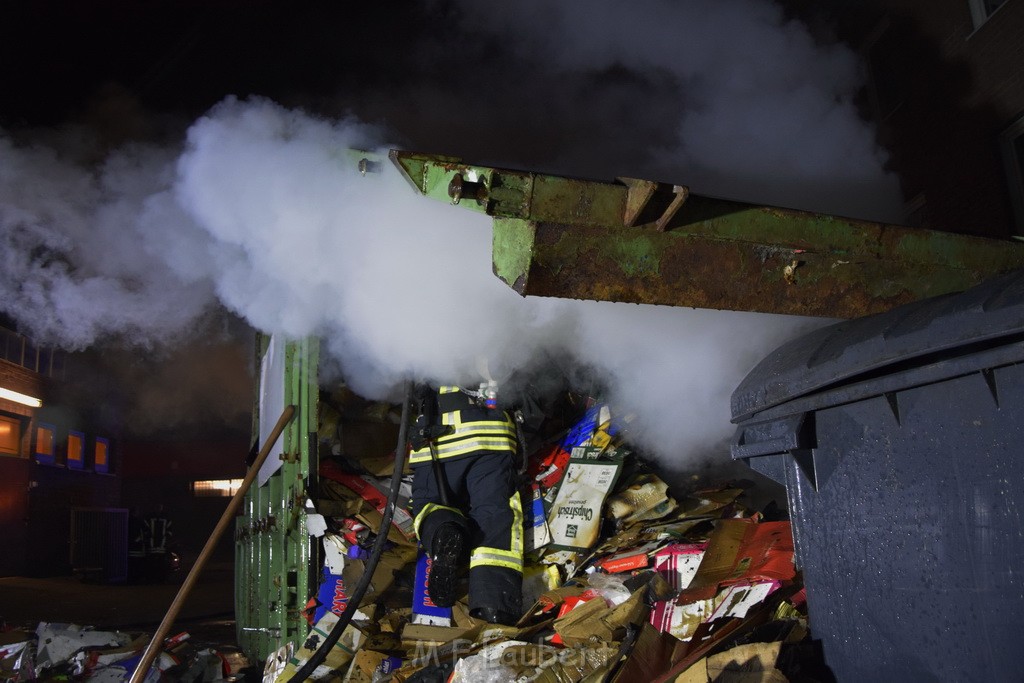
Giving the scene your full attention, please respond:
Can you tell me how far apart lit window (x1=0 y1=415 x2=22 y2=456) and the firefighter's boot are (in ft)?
45.9

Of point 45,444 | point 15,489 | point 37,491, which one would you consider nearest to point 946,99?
point 15,489

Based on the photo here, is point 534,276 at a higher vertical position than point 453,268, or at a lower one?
lower

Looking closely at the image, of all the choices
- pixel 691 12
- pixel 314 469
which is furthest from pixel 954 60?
→ pixel 314 469

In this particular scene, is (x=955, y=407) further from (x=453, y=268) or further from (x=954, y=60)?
(x=954, y=60)

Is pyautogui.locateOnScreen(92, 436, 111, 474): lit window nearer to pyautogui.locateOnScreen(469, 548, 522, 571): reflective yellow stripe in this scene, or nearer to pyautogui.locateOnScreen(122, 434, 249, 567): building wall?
pyautogui.locateOnScreen(122, 434, 249, 567): building wall

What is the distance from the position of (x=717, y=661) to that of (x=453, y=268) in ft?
7.06

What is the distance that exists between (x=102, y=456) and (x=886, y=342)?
20.5m

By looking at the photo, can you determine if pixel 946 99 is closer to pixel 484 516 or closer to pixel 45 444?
pixel 484 516

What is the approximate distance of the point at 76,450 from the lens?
17.5 meters

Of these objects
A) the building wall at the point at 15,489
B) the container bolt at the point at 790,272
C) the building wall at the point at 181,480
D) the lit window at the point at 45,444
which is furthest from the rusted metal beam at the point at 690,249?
the building wall at the point at 181,480

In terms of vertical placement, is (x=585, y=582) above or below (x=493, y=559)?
below

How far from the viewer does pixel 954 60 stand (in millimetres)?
6766

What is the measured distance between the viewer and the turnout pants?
146 inches

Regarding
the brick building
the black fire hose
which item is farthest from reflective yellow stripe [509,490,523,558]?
the brick building
